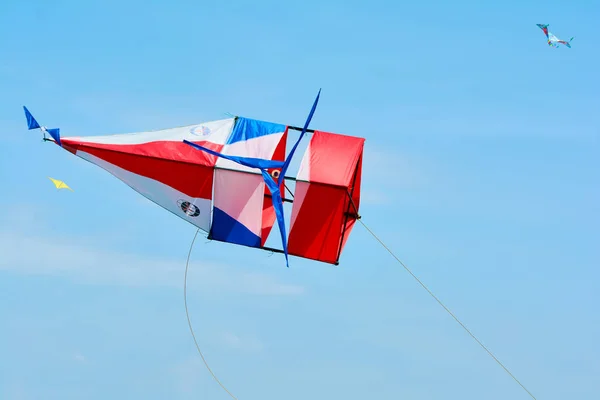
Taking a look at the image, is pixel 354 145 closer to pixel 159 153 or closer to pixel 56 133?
pixel 159 153

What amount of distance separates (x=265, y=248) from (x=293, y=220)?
137cm

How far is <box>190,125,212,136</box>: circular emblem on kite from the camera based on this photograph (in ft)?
104

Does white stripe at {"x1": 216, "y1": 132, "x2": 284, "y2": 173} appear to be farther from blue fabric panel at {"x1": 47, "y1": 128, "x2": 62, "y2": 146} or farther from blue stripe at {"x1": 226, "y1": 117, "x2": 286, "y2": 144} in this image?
blue fabric panel at {"x1": 47, "y1": 128, "x2": 62, "y2": 146}

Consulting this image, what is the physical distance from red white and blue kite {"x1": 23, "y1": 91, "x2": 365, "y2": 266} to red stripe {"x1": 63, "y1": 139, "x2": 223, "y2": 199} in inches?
1.3

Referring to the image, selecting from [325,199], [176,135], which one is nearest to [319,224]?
[325,199]

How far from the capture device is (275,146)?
1236 inches

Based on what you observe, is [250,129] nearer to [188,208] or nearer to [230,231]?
[188,208]

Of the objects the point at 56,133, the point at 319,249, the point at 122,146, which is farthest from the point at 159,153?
the point at 319,249

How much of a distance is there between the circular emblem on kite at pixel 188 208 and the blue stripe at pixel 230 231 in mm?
685

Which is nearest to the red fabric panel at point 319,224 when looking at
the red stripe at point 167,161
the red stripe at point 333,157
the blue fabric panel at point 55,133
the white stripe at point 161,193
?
the red stripe at point 333,157

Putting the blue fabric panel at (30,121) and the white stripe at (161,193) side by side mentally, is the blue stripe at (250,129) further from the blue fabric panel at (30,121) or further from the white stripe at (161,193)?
the blue fabric panel at (30,121)

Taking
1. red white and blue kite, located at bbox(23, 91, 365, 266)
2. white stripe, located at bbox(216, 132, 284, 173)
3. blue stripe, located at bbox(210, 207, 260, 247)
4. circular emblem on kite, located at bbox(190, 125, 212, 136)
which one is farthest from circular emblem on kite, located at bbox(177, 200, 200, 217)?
circular emblem on kite, located at bbox(190, 125, 212, 136)

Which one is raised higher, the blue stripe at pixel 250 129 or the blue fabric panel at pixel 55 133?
the blue stripe at pixel 250 129

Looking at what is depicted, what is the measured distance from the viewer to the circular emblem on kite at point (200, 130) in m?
31.8
